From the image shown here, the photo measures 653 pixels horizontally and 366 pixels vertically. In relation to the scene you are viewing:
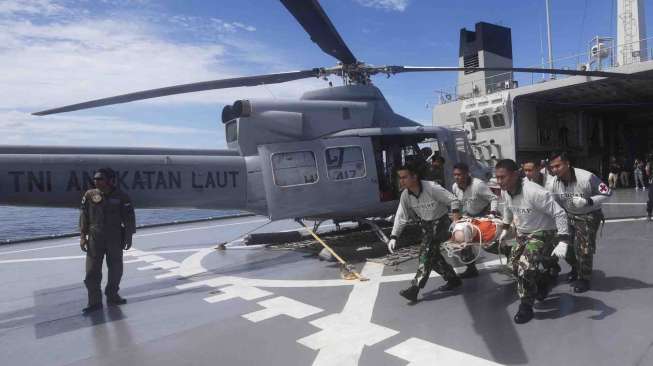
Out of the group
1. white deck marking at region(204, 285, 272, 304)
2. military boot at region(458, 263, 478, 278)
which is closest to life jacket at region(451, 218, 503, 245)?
military boot at region(458, 263, 478, 278)

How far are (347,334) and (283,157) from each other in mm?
3899

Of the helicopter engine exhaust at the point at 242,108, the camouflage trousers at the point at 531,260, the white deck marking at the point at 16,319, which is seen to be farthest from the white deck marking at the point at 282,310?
the helicopter engine exhaust at the point at 242,108

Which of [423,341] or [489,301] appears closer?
[423,341]

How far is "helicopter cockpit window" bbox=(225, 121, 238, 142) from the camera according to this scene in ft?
24.1

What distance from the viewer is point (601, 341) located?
3.47m

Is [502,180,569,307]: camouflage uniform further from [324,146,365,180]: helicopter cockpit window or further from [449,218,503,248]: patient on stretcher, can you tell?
[324,146,365,180]: helicopter cockpit window

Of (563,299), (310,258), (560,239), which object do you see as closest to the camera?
(560,239)

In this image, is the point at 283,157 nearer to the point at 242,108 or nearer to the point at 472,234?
the point at 242,108

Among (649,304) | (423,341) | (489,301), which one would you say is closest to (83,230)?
(423,341)

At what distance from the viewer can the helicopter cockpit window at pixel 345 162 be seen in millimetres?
7465

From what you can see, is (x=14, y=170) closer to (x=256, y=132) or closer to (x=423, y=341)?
(x=256, y=132)

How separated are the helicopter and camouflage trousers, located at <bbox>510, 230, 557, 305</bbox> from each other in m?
3.45

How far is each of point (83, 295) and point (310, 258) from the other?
3.62m

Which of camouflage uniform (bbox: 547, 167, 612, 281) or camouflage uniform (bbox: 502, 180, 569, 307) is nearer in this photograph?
camouflage uniform (bbox: 502, 180, 569, 307)
